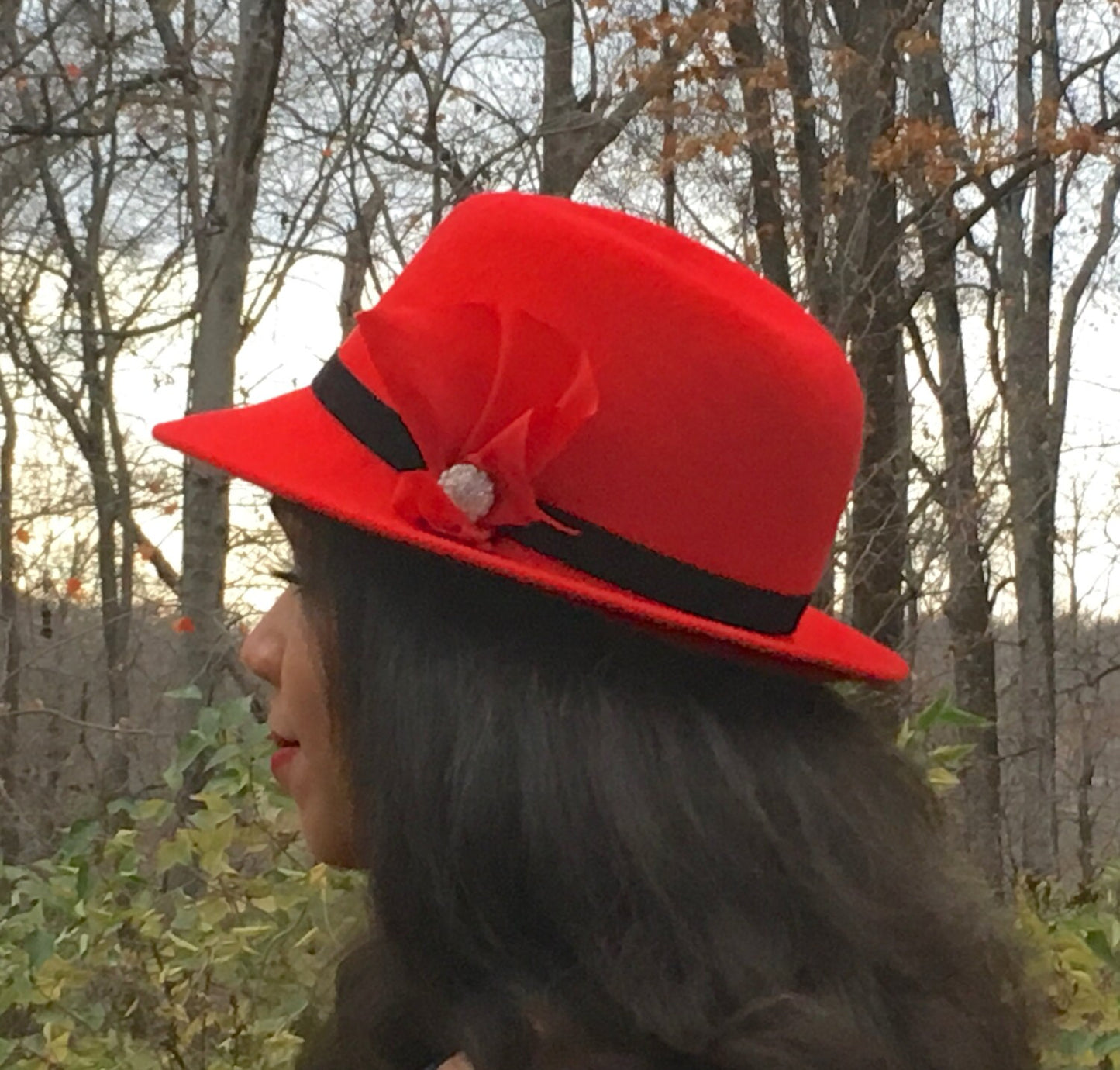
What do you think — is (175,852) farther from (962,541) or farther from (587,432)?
(962,541)

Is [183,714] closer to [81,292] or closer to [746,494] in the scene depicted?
[746,494]

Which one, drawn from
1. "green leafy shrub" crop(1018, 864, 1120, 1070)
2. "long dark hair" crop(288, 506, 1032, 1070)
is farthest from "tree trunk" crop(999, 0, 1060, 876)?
"long dark hair" crop(288, 506, 1032, 1070)

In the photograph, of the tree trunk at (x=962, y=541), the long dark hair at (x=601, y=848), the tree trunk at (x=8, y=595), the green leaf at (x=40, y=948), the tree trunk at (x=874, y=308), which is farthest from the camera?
the tree trunk at (x=8, y=595)

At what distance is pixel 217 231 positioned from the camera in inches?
118

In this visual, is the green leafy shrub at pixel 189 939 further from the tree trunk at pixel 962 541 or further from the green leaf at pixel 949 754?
the tree trunk at pixel 962 541

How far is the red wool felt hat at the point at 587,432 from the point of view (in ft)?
2.78

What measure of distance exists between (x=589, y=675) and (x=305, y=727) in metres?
0.22

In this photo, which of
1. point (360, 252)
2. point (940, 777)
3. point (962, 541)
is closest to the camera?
point (940, 777)

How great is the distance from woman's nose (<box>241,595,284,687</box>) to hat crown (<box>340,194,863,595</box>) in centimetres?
20

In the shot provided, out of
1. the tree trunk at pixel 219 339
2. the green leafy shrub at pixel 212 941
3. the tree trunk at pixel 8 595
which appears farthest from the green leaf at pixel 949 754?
the tree trunk at pixel 8 595

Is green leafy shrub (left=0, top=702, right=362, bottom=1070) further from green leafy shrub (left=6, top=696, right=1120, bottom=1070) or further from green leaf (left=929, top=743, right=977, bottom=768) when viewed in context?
green leaf (left=929, top=743, right=977, bottom=768)

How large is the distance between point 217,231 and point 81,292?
435 cm

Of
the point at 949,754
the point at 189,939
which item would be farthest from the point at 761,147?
the point at 189,939

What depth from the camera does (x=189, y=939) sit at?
188cm
